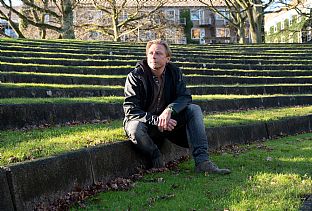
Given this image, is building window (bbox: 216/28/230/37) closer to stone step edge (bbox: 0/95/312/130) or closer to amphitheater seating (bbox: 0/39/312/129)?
amphitheater seating (bbox: 0/39/312/129)

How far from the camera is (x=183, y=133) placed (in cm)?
553

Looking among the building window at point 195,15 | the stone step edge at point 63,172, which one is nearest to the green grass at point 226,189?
the stone step edge at point 63,172

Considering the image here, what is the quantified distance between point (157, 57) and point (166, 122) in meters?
0.78

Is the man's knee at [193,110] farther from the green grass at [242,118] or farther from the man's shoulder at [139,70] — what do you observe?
the green grass at [242,118]

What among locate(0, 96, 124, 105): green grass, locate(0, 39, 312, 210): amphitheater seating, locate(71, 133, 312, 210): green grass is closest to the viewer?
locate(71, 133, 312, 210): green grass

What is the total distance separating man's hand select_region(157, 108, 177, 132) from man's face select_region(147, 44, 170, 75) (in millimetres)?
548

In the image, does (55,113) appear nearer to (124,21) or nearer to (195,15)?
(124,21)

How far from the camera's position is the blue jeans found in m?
5.16

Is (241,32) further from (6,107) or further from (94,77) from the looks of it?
(6,107)

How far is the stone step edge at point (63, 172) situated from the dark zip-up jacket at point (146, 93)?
1.23ft

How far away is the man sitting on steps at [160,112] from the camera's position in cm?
516

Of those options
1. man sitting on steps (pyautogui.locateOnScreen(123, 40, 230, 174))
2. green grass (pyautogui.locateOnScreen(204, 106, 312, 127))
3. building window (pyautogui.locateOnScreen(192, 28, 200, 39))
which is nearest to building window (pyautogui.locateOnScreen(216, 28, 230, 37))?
building window (pyautogui.locateOnScreen(192, 28, 200, 39))

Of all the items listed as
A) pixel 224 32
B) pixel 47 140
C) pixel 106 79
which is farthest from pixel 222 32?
pixel 47 140

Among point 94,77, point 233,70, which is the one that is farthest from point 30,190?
point 233,70
